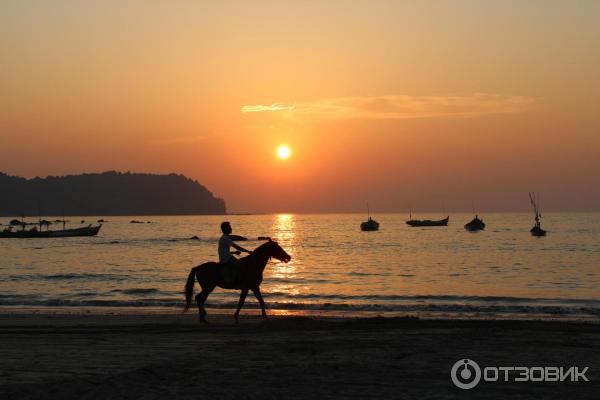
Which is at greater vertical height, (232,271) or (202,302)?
(232,271)

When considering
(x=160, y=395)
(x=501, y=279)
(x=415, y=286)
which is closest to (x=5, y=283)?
(x=415, y=286)

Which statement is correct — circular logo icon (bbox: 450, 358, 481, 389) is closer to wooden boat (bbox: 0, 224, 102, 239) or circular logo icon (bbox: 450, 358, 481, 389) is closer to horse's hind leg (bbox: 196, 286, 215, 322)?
horse's hind leg (bbox: 196, 286, 215, 322)

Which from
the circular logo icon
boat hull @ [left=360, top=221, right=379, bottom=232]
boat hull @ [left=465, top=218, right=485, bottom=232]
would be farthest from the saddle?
boat hull @ [left=360, top=221, right=379, bottom=232]

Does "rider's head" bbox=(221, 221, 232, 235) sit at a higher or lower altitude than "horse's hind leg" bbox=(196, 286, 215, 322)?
higher

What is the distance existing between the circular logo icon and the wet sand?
0.17m

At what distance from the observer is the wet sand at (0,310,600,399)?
380 inches

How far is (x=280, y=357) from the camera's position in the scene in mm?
12180

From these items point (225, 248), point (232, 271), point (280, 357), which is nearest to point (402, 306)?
point (232, 271)

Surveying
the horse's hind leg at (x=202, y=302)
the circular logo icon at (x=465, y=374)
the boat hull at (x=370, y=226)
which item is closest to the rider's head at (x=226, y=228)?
the horse's hind leg at (x=202, y=302)

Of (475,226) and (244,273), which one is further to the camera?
(475,226)

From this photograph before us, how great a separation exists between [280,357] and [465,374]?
3.39m

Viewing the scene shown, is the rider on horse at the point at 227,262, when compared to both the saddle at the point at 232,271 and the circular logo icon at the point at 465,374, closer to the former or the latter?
the saddle at the point at 232,271

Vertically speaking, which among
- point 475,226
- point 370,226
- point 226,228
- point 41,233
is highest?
point 475,226

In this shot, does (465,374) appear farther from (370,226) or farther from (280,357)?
(370,226)
